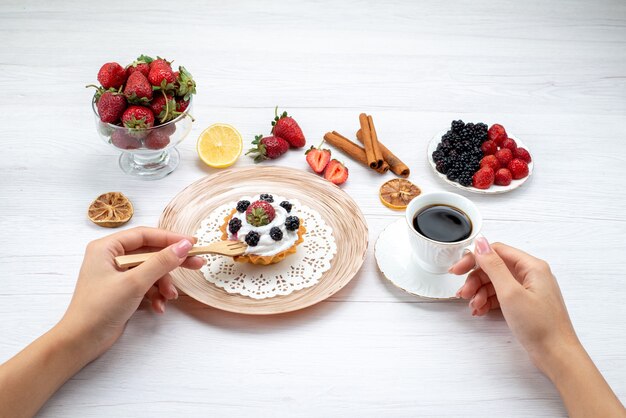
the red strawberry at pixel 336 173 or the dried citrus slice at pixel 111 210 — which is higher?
the red strawberry at pixel 336 173

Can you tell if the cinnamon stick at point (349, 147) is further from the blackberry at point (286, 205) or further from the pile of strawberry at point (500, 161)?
the blackberry at point (286, 205)

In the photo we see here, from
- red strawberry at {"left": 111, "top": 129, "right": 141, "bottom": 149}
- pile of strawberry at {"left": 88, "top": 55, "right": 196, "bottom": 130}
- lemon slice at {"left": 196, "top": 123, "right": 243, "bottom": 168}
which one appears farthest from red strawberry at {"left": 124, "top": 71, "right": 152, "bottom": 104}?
lemon slice at {"left": 196, "top": 123, "right": 243, "bottom": 168}

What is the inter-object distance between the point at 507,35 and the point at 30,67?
197 cm

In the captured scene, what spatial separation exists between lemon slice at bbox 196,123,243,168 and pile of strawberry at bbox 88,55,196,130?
0.68 feet

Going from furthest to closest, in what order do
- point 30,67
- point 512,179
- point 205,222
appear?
point 30,67
point 512,179
point 205,222

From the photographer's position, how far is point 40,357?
4.28 ft

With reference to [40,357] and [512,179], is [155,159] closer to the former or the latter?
[40,357]

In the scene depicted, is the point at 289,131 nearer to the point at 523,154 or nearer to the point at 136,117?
the point at 136,117

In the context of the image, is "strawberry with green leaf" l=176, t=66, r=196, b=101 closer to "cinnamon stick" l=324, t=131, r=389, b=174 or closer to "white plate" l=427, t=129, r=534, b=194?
"cinnamon stick" l=324, t=131, r=389, b=174

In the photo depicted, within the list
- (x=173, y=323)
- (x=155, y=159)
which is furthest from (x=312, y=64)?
(x=173, y=323)

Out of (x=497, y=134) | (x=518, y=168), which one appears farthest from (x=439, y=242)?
(x=497, y=134)

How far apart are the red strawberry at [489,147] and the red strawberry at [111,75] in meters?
1.15

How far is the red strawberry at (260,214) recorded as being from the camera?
5.11 ft

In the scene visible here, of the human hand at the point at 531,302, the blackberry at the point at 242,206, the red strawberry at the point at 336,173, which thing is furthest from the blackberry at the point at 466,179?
the blackberry at the point at 242,206
